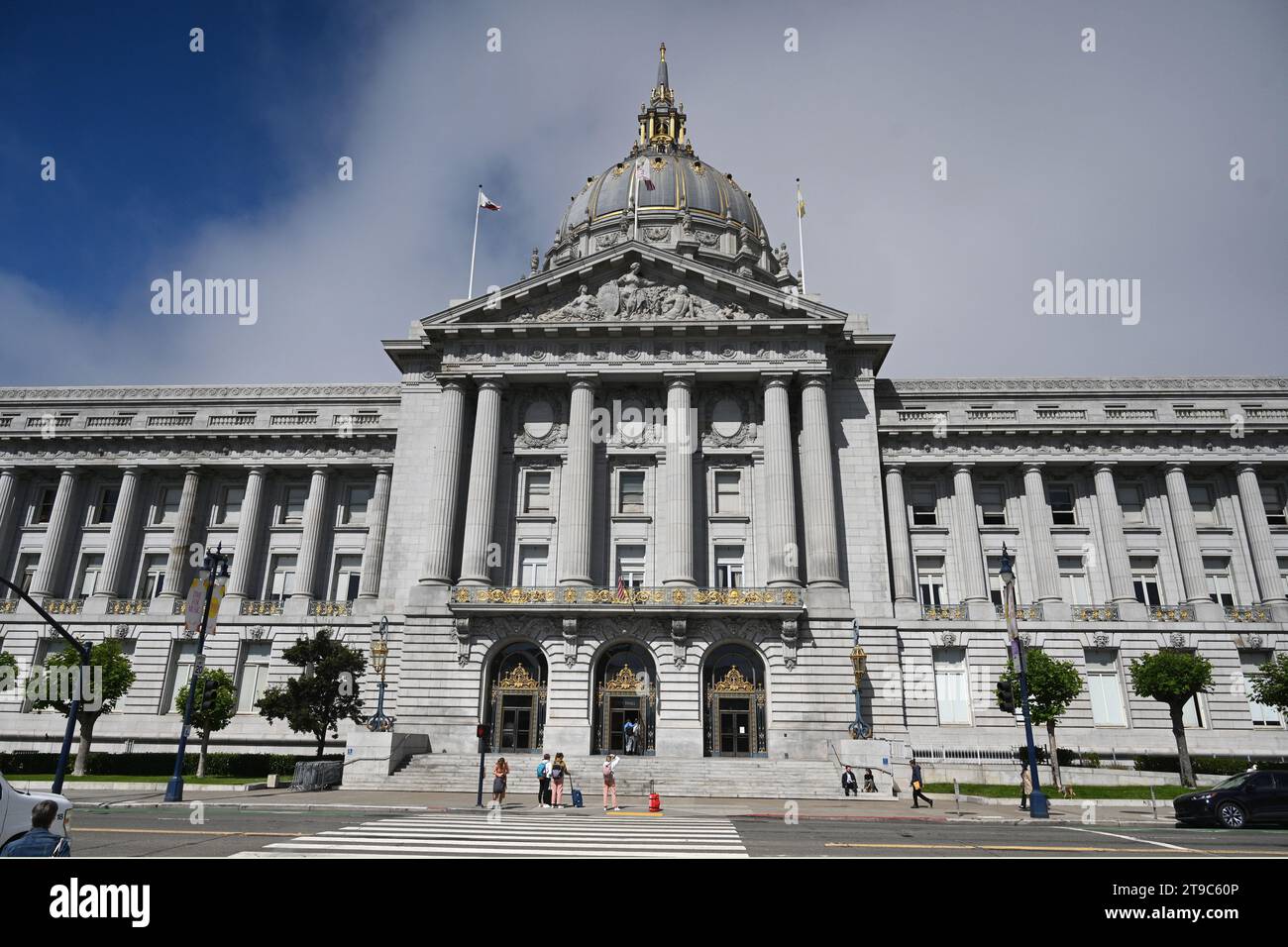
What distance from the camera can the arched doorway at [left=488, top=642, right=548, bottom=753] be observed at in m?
39.4

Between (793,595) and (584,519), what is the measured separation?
10952 mm

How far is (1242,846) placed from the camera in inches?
644

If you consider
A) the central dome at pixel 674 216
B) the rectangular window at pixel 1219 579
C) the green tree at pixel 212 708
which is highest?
the central dome at pixel 674 216

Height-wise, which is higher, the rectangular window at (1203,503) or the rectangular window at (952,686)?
the rectangular window at (1203,503)

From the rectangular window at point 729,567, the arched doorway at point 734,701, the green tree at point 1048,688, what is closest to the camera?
the green tree at point 1048,688

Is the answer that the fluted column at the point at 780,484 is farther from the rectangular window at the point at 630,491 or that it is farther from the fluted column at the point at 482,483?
the fluted column at the point at 482,483

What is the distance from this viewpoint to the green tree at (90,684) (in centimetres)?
3756

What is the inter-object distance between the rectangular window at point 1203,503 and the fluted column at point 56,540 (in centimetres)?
6758

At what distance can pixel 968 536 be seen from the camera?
155 feet

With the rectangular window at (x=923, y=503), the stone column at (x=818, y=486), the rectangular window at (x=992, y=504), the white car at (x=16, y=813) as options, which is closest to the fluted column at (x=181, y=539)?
the stone column at (x=818, y=486)

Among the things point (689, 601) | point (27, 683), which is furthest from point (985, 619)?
point (27, 683)

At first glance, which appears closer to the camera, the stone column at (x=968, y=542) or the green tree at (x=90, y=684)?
the green tree at (x=90, y=684)
